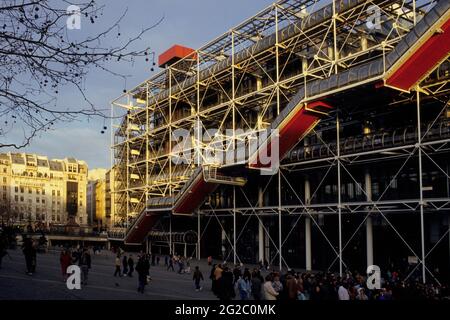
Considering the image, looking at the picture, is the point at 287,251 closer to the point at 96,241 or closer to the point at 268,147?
the point at 268,147

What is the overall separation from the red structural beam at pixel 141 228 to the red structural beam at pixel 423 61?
2332cm

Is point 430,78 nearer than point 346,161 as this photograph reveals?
Yes

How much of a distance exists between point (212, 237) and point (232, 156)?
39.0 feet

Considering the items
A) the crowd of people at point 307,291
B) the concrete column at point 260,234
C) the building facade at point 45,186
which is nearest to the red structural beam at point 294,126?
the concrete column at point 260,234

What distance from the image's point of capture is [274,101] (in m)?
35.6

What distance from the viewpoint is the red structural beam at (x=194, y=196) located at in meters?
34.4

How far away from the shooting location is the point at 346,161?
2833cm

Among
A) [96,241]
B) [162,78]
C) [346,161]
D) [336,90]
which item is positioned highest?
[162,78]

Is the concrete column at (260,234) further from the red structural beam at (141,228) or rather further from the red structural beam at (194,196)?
the red structural beam at (141,228)

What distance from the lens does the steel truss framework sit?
2667 centimetres

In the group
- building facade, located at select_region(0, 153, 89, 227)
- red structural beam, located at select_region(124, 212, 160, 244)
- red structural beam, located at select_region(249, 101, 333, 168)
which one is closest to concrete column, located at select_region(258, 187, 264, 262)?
red structural beam, located at select_region(249, 101, 333, 168)
